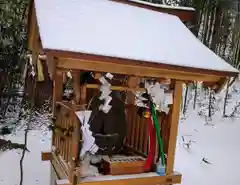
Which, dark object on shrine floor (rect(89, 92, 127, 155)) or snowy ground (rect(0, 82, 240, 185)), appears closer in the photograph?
dark object on shrine floor (rect(89, 92, 127, 155))

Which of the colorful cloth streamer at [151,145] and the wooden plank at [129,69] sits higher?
the wooden plank at [129,69]

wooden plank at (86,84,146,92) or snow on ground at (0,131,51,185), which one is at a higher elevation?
wooden plank at (86,84,146,92)

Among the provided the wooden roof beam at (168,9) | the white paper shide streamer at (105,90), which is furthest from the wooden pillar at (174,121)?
the wooden roof beam at (168,9)

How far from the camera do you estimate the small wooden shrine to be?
193cm

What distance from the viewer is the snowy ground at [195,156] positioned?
4616 mm

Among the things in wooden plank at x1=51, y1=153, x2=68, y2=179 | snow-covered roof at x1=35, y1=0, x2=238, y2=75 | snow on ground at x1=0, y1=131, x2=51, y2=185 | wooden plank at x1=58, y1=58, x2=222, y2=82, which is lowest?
snow on ground at x1=0, y1=131, x2=51, y2=185

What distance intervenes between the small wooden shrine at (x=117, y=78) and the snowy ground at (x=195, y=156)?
1911 mm

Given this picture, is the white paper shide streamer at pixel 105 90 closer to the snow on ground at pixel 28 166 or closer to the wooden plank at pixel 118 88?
the wooden plank at pixel 118 88

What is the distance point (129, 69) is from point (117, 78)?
79 cm

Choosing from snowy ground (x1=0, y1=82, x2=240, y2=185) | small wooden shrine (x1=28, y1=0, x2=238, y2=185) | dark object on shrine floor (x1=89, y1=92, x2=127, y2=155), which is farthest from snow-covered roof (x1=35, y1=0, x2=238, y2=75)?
snowy ground (x1=0, y1=82, x2=240, y2=185)

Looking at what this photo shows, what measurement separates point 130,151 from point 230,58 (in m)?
6.30

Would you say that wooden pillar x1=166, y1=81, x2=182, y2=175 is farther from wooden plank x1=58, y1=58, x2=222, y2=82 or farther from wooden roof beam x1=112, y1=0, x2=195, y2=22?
wooden roof beam x1=112, y1=0, x2=195, y2=22

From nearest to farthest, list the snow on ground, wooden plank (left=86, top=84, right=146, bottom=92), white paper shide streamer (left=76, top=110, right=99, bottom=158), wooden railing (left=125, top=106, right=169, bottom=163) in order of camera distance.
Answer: white paper shide streamer (left=76, top=110, right=99, bottom=158) → wooden plank (left=86, top=84, right=146, bottom=92) → wooden railing (left=125, top=106, right=169, bottom=163) → the snow on ground

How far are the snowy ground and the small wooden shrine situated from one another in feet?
6.27
